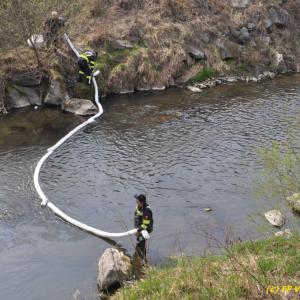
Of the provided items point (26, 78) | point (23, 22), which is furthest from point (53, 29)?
point (26, 78)

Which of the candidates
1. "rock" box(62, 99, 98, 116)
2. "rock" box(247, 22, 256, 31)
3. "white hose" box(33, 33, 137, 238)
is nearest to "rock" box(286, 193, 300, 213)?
"white hose" box(33, 33, 137, 238)

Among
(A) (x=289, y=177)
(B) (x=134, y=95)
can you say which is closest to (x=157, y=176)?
(A) (x=289, y=177)

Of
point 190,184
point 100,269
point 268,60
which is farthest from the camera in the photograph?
point 268,60

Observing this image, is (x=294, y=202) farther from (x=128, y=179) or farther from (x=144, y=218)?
(x=128, y=179)

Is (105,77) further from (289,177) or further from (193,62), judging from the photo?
(289,177)

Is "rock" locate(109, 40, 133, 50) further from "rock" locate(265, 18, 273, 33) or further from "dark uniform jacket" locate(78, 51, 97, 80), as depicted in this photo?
"rock" locate(265, 18, 273, 33)

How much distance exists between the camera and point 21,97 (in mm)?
24719

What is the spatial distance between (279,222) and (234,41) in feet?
70.5

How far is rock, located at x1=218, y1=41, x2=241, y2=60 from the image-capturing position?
31627 mm

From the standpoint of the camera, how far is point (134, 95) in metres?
27.2

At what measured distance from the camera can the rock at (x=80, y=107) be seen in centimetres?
2375

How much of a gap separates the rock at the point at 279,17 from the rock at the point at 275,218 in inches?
961

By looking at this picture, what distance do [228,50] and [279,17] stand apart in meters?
6.54

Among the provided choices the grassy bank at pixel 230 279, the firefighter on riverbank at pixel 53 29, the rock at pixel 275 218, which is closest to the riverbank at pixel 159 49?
the firefighter on riverbank at pixel 53 29
